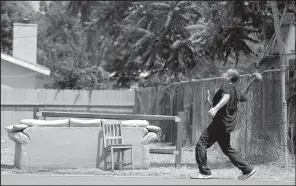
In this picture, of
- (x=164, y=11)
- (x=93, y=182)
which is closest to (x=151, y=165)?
Result: (x=93, y=182)

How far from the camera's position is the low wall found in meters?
11.7

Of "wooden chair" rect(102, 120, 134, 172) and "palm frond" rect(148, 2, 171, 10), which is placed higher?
"palm frond" rect(148, 2, 171, 10)

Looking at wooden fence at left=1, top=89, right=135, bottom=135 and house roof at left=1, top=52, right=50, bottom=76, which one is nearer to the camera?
wooden fence at left=1, top=89, right=135, bottom=135

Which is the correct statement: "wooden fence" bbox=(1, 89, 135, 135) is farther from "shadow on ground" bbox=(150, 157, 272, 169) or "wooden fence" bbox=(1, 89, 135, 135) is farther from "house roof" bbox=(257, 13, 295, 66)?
"shadow on ground" bbox=(150, 157, 272, 169)

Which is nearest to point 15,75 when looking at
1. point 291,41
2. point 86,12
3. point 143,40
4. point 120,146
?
point 143,40

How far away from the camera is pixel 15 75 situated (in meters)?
31.2

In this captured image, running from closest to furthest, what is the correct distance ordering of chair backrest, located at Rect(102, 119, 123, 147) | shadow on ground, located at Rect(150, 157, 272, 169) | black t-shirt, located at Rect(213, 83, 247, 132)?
black t-shirt, located at Rect(213, 83, 247, 132) → chair backrest, located at Rect(102, 119, 123, 147) → shadow on ground, located at Rect(150, 157, 272, 169)

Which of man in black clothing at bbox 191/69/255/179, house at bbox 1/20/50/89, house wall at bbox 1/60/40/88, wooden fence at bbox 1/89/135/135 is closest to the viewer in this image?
man in black clothing at bbox 191/69/255/179

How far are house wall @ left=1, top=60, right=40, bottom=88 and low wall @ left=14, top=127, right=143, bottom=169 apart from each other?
1986 centimetres

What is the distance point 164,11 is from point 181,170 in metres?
11.9

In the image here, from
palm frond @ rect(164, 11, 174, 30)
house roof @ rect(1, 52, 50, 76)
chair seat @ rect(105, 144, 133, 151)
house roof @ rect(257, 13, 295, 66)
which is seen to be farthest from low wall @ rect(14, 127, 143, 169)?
house roof @ rect(1, 52, 50, 76)

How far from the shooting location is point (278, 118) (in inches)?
488

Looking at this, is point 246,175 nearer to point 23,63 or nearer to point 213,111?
point 213,111

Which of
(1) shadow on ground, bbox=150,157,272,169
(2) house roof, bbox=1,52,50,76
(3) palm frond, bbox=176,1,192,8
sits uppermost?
(3) palm frond, bbox=176,1,192,8
